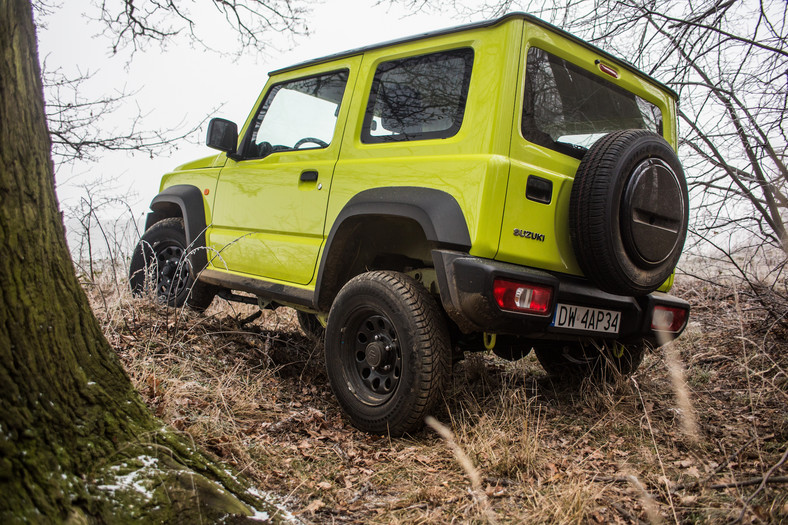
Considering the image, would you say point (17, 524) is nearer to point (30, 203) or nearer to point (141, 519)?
point (141, 519)

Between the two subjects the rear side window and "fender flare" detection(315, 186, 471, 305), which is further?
the rear side window

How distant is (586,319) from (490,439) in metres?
0.76

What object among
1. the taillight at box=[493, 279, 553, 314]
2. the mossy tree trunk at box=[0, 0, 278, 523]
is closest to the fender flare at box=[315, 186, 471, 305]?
the taillight at box=[493, 279, 553, 314]

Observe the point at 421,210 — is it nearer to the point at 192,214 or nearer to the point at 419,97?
the point at 419,97

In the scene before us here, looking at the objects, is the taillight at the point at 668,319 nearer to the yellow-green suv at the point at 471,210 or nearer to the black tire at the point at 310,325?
the yellow-green suv at the point at 471,210

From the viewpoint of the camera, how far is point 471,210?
2.47 meters

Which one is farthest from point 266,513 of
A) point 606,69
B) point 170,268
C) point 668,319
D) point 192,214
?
point 170,268

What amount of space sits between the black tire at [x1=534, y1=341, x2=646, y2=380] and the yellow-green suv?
0.06 ft

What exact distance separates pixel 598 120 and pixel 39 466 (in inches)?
110

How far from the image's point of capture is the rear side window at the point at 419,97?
2742 millimetres

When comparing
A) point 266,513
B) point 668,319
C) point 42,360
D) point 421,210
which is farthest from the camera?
point 668,319

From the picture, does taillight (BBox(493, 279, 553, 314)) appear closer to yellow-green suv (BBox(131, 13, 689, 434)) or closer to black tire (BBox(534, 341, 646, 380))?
yellow-green suv (BBox(131, 13, 689, 434))

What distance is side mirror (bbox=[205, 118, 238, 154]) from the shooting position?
3.80 metres

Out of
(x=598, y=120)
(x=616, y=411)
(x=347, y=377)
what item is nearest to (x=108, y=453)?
(x=347, y=377)
